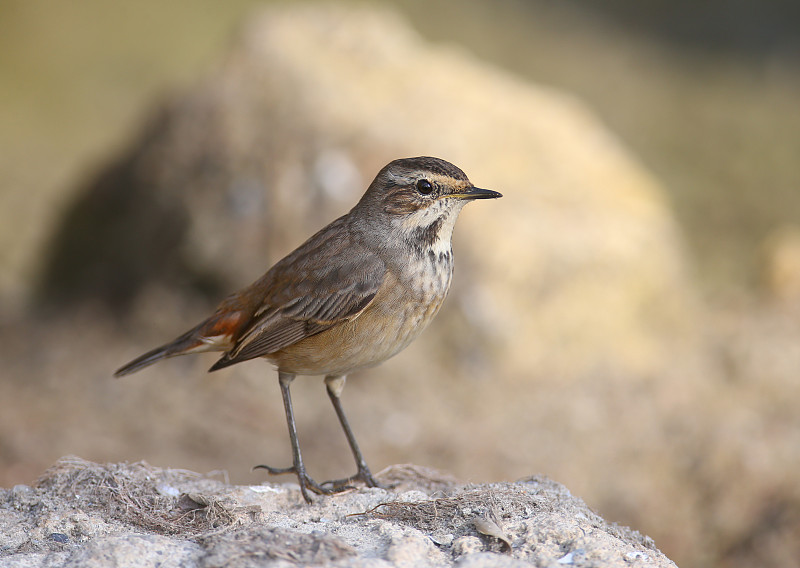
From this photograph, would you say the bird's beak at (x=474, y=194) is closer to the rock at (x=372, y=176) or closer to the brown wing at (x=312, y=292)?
the brown wing at (x=312, y=292)

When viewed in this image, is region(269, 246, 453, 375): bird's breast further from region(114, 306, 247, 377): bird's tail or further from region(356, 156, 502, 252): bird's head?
region(114, 306, 247, 377): bird's tail

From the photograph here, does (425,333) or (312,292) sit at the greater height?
(425,333)

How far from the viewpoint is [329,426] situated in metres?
7.13

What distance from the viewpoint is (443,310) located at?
742 cm

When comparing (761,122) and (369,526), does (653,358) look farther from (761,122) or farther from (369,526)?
(761,122)

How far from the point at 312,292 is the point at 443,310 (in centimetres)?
340

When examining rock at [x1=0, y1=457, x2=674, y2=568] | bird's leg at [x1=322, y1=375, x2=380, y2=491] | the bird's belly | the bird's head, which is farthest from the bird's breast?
rock at [x1=0, y1=457, x2=674, y2=568]

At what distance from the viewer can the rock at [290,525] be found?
2900 mm

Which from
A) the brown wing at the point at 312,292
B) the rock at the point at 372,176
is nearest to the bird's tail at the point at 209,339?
the brown wing at the point at 312,292

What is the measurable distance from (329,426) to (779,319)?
15.6 ft

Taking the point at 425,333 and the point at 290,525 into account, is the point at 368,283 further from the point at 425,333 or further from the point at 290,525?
the point at 425,333

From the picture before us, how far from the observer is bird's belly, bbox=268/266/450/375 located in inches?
156

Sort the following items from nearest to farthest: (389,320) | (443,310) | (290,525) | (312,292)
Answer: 1. (290,525)
2. (389,320)
3. (312,292)
4. (443,310)

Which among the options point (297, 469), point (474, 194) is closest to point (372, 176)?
point (474, 194)
